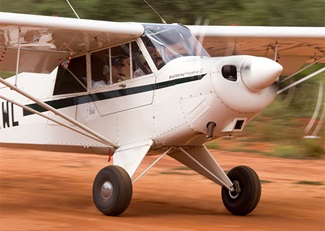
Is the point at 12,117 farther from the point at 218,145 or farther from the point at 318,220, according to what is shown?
the point at 218,145

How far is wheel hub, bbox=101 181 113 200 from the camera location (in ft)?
33.0

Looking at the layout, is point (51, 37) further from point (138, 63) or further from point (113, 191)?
point (113, 191)

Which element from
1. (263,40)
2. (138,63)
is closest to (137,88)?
(138,63)

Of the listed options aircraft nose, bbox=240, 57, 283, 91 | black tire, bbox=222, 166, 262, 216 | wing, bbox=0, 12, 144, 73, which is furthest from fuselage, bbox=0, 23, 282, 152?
black tire, bbox=222, 166, 262, 216

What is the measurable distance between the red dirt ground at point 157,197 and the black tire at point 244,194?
16cm

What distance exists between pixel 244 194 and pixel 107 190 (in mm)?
1986

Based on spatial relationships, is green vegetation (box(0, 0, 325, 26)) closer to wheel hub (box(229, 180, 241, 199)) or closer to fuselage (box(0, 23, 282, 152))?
fuselage (box(0, 23, 282, 152))

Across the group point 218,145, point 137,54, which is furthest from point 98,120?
point 218,145

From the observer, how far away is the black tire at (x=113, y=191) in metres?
9.87

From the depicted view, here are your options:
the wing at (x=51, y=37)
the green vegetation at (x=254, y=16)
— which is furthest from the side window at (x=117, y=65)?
the green vegetation at (x=254, y=16)

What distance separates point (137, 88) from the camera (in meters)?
10.5

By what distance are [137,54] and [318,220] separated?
3.30 m

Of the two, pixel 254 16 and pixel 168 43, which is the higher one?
pixel 254 16

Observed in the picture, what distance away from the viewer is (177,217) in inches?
408
